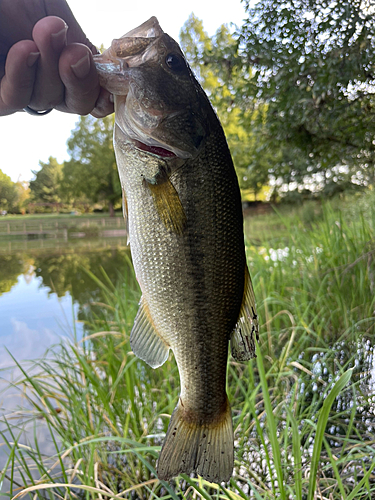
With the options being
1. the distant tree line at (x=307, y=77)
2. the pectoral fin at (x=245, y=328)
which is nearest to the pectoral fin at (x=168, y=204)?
the pectoral fin at (x=245, y=328)

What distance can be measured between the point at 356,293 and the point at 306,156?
1.73 m

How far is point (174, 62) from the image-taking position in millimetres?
647

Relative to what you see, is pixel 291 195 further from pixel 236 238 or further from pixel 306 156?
pixel 236 238

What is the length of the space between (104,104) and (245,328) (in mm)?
518

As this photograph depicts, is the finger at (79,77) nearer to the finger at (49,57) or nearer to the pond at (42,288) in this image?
the finger at (49,57)

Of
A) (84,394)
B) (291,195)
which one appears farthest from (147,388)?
(291,195)

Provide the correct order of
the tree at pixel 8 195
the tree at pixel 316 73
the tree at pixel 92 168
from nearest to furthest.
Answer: the tree at pixel 316 73, the tree at pixel 8 195, the tree at pixel 92 168

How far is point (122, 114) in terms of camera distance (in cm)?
63

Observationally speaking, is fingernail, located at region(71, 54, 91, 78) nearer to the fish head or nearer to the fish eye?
the fish head

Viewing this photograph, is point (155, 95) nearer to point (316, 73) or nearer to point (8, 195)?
point (316, 73)

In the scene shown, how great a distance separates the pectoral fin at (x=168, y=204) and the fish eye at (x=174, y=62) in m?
0.20

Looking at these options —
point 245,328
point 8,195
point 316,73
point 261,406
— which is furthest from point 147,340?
point 8,195

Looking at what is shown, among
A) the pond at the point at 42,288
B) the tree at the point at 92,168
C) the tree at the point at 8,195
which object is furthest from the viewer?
the tree at the point at 92,168

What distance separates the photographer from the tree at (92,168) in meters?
11.8
